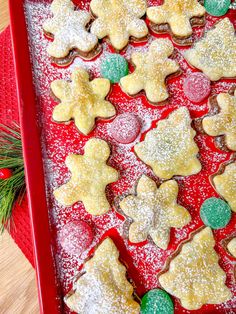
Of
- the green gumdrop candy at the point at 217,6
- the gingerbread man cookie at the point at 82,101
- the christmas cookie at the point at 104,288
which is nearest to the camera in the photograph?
the christmas cookie at the point at 104,288

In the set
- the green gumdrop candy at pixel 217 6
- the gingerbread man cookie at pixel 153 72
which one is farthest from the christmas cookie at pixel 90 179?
the green gumdrop candy at pixel 217 6

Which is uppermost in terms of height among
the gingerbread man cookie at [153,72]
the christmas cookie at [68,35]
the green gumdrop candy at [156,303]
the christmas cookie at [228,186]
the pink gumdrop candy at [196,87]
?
the christmas cookie at [68,35]

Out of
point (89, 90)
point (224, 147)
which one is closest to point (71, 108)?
point (89, 90)

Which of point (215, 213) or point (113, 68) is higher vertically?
point (113, 68)

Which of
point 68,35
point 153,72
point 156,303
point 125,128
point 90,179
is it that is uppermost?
point 68,35

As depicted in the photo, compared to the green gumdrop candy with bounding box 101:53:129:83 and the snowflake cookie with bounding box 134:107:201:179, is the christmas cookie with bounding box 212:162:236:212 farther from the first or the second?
the green gumdrop candy with bounding box 101:53:129:83

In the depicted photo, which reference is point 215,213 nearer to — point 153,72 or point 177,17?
point 153,72

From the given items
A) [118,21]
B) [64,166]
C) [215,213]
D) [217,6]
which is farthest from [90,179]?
[217,6]

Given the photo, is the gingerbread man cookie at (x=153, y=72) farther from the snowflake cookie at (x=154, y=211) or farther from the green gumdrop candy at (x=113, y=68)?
the snowflake cookie at (x=154, y=211)
